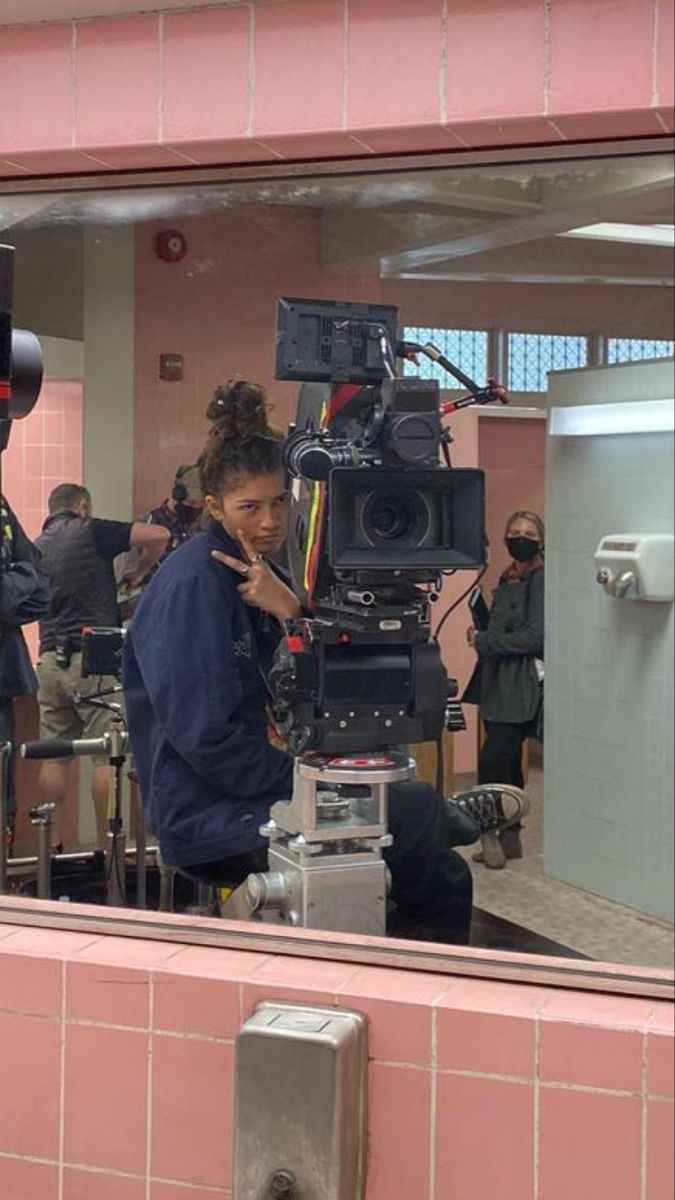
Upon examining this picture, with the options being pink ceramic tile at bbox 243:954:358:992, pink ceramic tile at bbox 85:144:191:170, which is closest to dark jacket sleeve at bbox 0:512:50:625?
pink ceramic tile at bbox 85:144:191:170

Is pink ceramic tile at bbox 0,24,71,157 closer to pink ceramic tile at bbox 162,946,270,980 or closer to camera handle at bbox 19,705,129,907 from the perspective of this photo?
camera handle at bbox 19,705,129,907

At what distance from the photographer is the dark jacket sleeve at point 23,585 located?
2518 mm

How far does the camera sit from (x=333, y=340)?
227 cm

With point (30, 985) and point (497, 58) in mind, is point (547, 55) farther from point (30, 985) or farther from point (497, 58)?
point (30, 985)

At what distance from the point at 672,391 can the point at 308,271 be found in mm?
631

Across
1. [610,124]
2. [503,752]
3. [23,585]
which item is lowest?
[503,752]

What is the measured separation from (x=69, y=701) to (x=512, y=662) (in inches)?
32.1

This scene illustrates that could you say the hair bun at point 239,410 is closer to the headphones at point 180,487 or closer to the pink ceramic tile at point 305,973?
the headphones at point 180,487

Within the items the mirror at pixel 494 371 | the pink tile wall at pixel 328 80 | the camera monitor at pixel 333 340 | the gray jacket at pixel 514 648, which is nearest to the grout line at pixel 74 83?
the pink tile wall at pixel 328 80

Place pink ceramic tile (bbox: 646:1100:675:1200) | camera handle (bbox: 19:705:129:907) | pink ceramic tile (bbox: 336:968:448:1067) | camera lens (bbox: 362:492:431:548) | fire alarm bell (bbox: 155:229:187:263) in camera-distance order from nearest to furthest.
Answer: pink ceramic tile (bbox: 646:1100:675:1200) < pink ceramic tile (bbox: 336:968:448:1067) < camera lens (bbox: 362:492:431:548) < fire alarm bell (bbox: 155:229:187:263) < camera handle (bbox: 19:705:129:907)

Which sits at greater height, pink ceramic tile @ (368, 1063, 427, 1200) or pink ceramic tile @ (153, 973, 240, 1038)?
pink ceramic tile @ (153, 973, 240, 1038)

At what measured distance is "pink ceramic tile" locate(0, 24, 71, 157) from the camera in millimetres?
2363

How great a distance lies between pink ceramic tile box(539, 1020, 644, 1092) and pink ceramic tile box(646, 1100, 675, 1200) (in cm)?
4

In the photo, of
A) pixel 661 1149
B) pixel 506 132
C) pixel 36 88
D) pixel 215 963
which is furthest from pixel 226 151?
Result: pixel 661 1149
